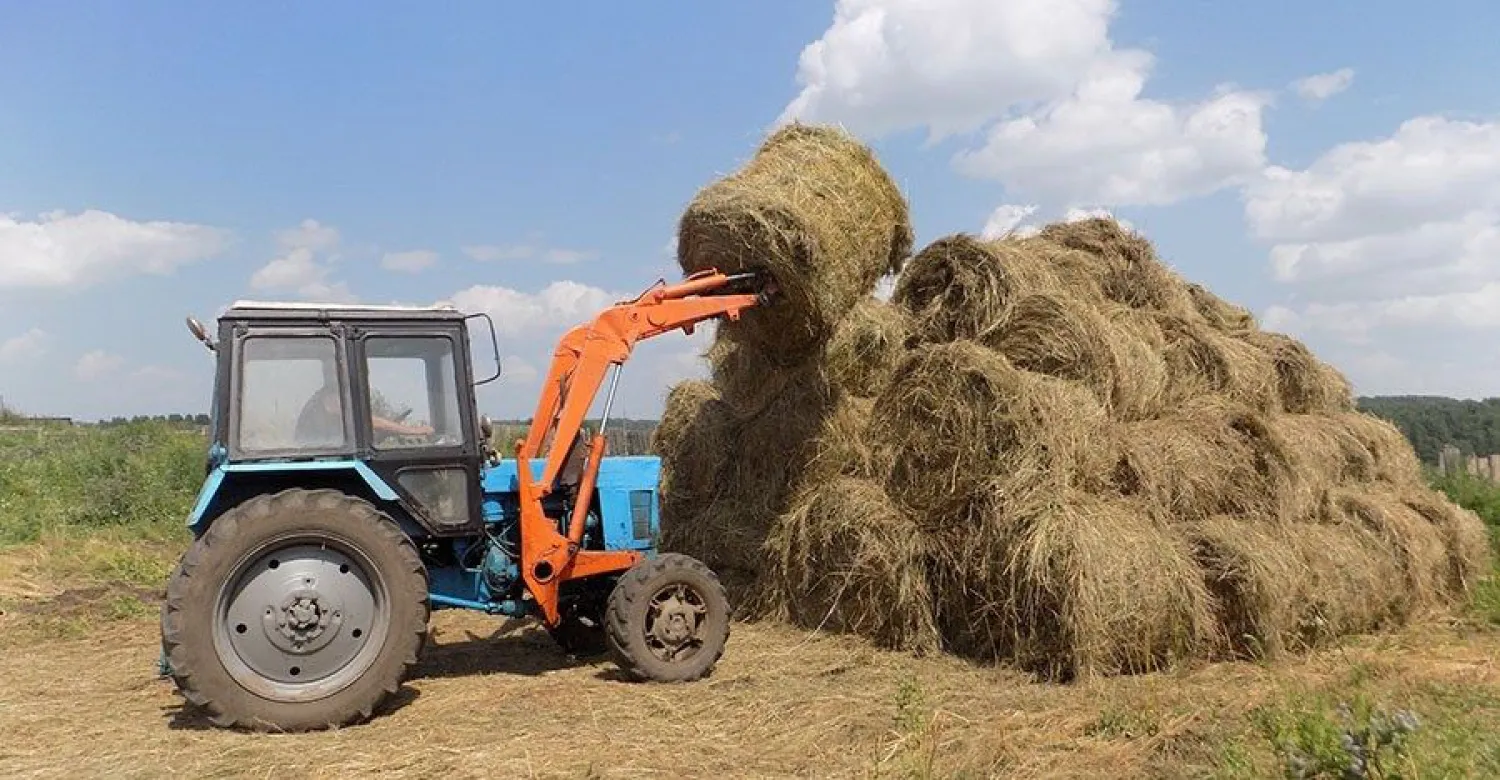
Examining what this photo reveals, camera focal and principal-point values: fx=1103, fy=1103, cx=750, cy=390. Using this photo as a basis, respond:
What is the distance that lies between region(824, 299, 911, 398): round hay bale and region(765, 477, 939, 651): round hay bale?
2.74 ft

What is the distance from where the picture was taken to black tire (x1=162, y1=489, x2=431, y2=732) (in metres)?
5.32

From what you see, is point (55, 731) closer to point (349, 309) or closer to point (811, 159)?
point (349, 309)

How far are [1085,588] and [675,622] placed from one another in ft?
7.57

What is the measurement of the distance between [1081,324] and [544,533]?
366cm

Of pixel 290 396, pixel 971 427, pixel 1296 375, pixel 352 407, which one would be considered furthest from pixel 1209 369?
pixel 290 396

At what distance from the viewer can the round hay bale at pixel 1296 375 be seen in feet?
29.5

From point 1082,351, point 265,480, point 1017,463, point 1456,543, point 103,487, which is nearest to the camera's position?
point 265,480

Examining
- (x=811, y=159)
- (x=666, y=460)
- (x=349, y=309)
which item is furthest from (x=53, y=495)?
(x=811, y=159)

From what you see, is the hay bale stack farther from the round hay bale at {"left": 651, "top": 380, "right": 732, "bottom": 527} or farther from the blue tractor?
the blue tractor

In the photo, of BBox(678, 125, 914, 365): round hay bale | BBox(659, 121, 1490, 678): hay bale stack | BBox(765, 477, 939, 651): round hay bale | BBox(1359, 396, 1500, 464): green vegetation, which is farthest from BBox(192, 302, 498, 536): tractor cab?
BBox(1359, 396, 1500, 464): green vegetation

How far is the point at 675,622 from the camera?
640 centimetres

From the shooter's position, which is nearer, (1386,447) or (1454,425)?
(1386,447)

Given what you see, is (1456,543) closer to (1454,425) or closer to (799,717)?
(799,717)

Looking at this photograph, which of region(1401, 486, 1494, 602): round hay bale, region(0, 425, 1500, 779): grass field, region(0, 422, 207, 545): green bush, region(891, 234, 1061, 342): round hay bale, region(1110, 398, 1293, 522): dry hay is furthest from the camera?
region(0, 422, 207, 545): green bush
